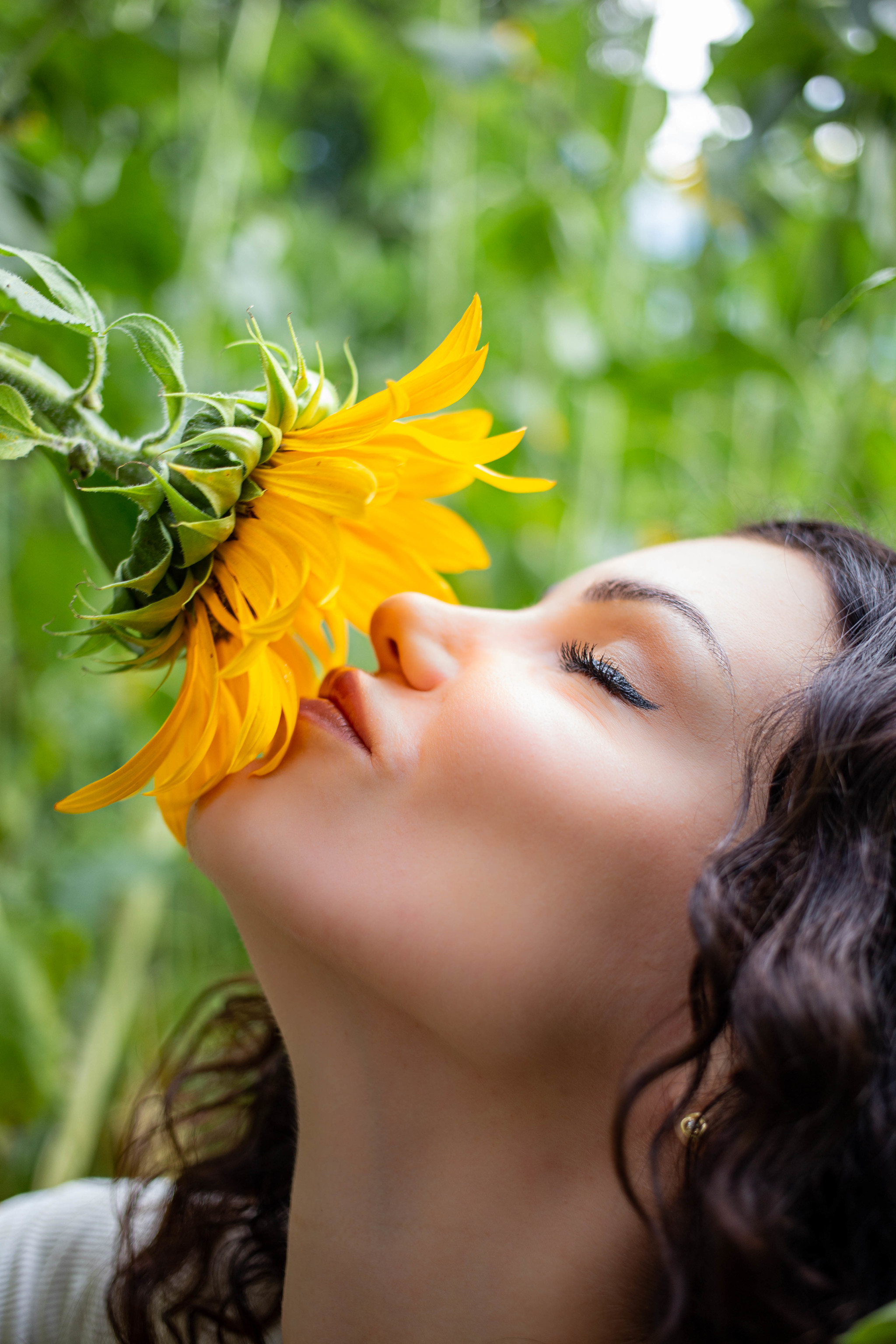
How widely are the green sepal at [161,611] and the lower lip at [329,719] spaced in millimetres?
94

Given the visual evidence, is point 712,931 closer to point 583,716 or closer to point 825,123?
point 583,716

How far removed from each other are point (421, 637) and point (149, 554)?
0.53 ft

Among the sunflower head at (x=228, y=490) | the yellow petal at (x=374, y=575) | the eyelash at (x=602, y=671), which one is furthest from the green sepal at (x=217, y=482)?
the eyelash at (x=602, y=671)

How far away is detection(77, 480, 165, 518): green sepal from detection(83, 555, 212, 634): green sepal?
0.04 meters

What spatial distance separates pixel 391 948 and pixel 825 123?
38.8 inches

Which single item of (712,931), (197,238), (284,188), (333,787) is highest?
(284,188)

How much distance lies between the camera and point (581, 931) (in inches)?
17.7

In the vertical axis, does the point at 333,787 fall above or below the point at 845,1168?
above

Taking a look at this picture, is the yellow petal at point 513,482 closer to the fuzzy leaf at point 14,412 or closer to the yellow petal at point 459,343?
the yellow petal at point 459,343

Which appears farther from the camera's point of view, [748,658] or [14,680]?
[14,680]

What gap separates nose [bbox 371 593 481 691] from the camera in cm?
53

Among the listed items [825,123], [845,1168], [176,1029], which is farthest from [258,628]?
[825,123]

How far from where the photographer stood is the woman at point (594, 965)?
1.33 ft

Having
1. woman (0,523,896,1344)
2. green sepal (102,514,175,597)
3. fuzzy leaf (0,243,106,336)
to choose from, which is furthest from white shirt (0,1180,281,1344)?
fuzzy leaf (0,243,106,336)
